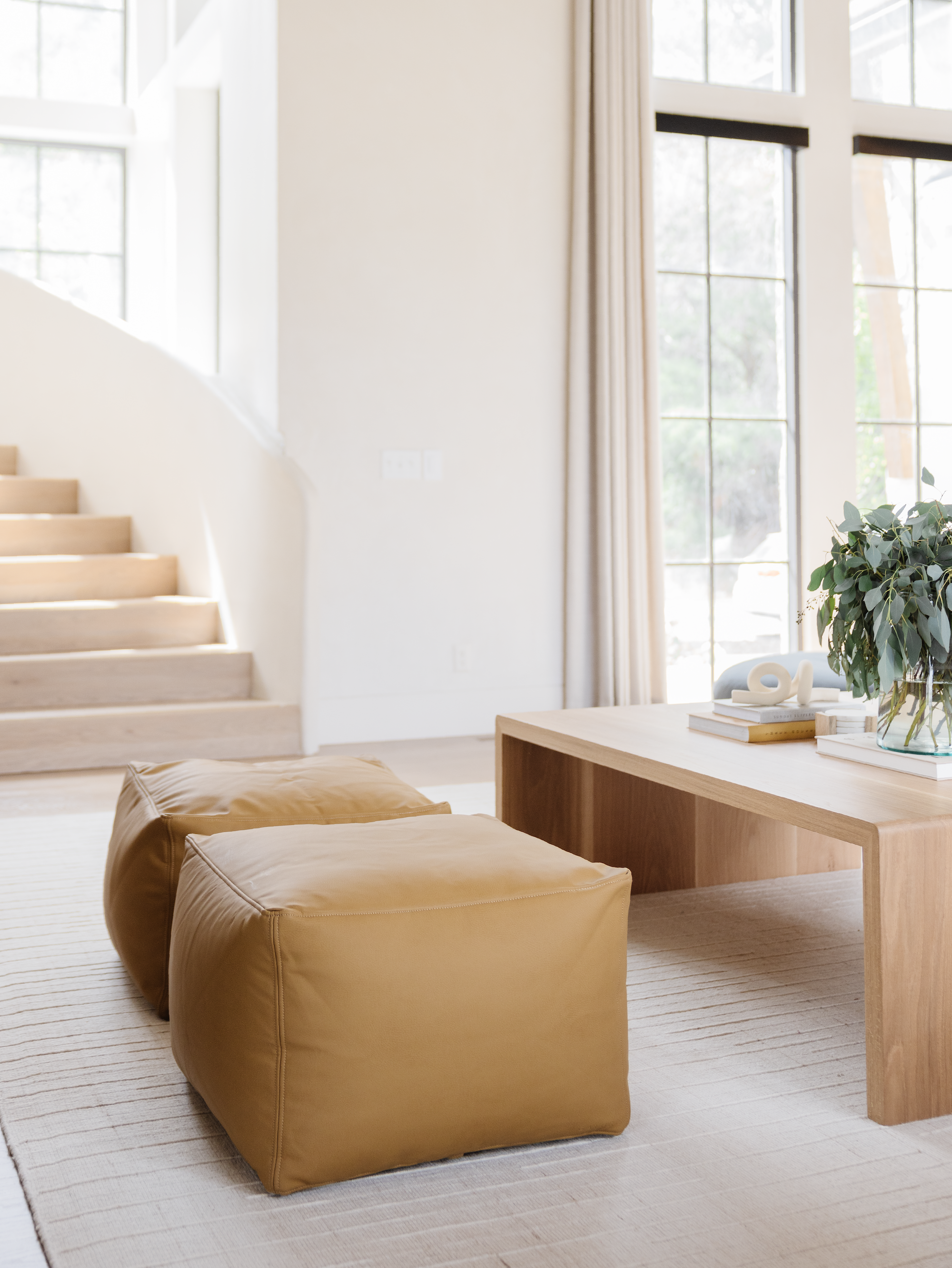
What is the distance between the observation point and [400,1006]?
1.44 meters

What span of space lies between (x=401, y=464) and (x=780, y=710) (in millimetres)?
2735

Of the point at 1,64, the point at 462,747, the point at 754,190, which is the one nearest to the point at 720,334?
the point at 754,190

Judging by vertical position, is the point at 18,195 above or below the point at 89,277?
above

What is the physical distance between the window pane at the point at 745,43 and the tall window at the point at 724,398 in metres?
0.28

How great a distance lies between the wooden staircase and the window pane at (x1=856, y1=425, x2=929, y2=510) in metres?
3.04

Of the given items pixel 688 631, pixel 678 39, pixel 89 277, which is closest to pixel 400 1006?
pixel 688 631

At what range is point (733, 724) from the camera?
2455mm

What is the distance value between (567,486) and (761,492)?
107 cm

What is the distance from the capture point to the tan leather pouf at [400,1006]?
1413 millimetres

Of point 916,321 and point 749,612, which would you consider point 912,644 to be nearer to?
point 749,612

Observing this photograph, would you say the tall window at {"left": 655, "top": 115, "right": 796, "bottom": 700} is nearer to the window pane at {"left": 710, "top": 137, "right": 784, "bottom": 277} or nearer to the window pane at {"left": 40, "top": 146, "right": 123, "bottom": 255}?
the window pane at {"left": 710, "top": 137, "right": 784, "bottom": 277}

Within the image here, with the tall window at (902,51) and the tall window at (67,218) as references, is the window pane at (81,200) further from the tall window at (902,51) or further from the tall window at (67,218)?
the tall window at (902,51)

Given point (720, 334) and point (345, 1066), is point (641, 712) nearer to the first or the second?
point (345, 1066)

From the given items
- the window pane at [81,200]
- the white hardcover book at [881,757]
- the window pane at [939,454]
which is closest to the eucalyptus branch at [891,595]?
the white hardcover book at [881,757]
